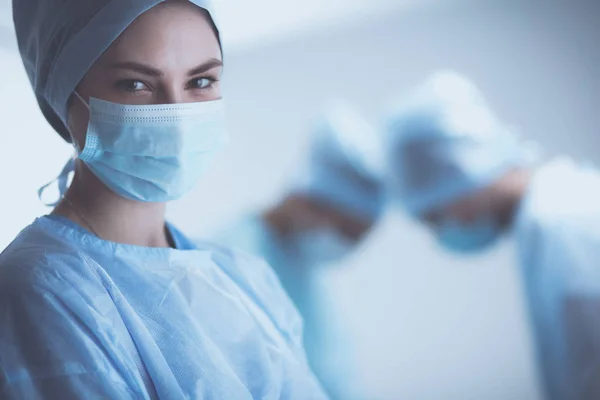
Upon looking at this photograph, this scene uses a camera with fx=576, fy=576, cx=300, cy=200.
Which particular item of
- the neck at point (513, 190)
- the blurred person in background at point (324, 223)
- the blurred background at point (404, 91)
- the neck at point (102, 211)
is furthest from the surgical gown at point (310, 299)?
the neck at point (102, 211)

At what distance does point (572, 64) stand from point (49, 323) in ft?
7.44

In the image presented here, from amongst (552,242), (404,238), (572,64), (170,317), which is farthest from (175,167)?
(572,64)

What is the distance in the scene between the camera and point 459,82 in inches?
78.5

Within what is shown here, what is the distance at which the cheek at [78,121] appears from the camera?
3.01 ft

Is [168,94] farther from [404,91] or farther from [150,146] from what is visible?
[404,91]

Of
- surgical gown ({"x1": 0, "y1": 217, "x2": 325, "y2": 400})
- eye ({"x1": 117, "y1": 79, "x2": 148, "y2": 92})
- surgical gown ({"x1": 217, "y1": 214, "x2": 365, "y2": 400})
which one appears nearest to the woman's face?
eye ({"x1": 117, "y1": 79, "x2": 148, "y2": 92})

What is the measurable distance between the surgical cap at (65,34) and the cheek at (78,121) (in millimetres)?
13

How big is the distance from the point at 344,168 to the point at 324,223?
22 cm

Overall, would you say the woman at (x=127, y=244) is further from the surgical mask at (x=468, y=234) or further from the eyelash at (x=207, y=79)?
the surgical mask at (x=468, y=234)

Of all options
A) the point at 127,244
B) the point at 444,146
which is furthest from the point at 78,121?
the point at 444,146

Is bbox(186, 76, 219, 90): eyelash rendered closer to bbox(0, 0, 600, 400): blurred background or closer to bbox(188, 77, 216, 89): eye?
bbox(188, 77, 216, 89): eye

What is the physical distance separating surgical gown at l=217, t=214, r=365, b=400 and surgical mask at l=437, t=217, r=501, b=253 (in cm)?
48

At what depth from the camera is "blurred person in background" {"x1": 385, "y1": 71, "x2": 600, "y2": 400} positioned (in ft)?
5.10

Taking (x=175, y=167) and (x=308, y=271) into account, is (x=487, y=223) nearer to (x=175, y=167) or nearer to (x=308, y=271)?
(x=308, y=271)
